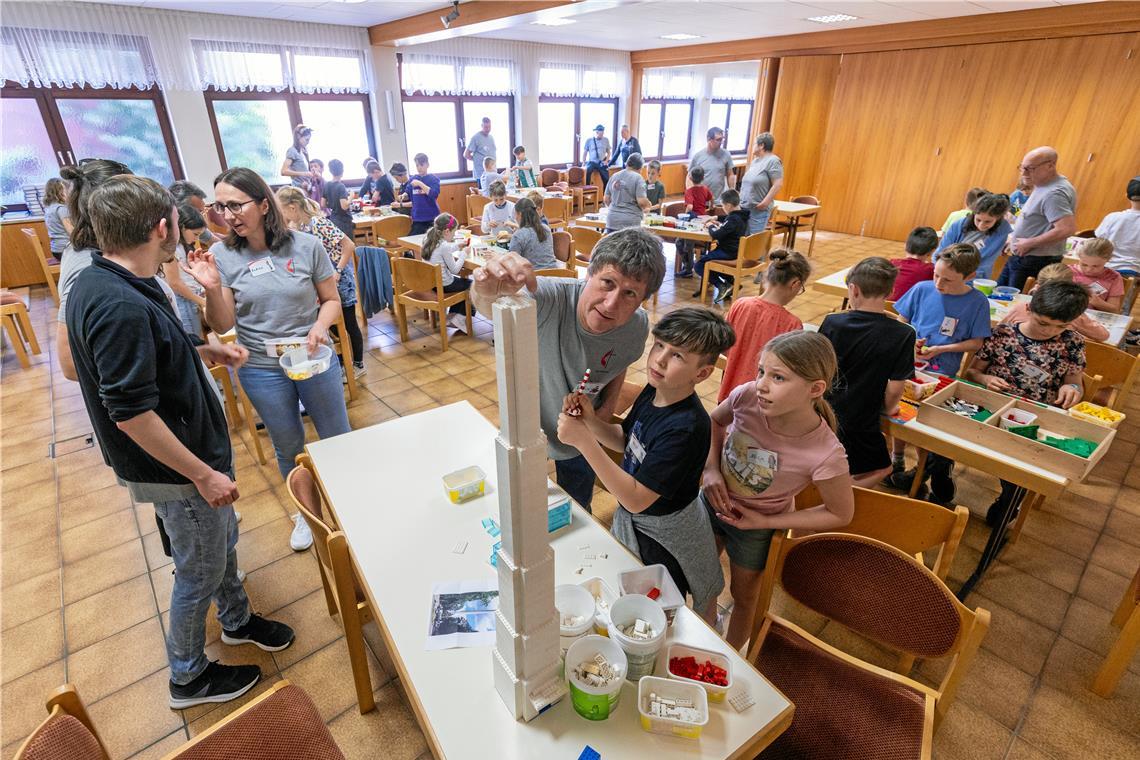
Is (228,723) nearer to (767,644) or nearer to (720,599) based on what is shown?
(767,644)

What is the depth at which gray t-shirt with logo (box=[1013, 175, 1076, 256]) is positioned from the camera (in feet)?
13.1

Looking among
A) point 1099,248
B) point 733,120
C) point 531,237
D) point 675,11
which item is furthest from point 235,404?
point 733,120

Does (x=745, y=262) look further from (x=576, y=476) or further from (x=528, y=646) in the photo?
(x=528, y=646)

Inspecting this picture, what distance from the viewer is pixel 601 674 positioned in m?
1.07

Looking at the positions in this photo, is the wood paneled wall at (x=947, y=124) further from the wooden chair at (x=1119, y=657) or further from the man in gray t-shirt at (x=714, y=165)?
the wooden chair at (x=1119, y=657)

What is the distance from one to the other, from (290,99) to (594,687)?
882 centimetres

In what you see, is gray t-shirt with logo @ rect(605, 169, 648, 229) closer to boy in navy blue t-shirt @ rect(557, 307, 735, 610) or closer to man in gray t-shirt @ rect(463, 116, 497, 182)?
man in gray t-shirt @ rect(463, 116, 497, 182)

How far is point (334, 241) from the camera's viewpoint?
3.74 metres

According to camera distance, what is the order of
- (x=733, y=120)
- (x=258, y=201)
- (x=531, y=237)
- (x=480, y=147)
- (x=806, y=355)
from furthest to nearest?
(x=733, y=120) → (x=480, y=147) → (x=531, y=237) → (x=258, y=201) → (x=806, y=355)

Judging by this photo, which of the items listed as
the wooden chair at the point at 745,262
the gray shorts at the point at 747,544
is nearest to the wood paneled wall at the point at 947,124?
the wooden chair at the point at 745,262

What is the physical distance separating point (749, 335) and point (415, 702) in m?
1.92

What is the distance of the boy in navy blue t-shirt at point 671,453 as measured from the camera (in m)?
1.31

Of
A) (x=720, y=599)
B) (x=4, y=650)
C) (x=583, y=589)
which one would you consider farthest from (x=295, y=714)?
(x=4, y=650)

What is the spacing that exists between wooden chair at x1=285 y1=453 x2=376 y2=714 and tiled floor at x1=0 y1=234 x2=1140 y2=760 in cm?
21
